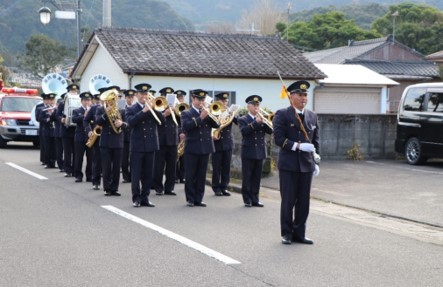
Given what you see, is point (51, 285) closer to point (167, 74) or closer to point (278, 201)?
→ point (278, 201)

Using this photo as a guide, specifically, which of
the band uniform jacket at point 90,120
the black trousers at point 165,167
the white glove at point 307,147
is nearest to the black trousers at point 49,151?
the band uniform jacket at point 90,120

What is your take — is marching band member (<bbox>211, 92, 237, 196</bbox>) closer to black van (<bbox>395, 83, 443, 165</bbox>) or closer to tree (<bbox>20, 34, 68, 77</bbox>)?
black van (<bbox>395, 83, 443, 165</bbox>)

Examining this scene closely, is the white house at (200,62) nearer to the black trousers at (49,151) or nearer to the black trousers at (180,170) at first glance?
the black trousers at (49,151)

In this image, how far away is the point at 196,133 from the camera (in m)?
11.9

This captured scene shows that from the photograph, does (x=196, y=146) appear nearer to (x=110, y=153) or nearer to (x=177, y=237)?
(x=110, y=153)

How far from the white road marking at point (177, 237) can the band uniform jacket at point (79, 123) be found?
4223mm

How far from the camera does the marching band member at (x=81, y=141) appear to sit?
15102 mm

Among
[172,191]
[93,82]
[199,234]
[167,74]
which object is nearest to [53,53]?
[167,74]

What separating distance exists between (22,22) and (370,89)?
39.5 m

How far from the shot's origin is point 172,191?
1340 cm

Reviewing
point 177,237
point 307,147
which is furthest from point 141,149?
point 307,147

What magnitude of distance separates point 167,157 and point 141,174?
207cm

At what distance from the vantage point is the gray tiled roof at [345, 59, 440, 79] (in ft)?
123

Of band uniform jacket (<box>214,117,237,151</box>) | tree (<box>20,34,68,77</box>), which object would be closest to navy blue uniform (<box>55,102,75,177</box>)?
band uniform jacket (<box>214,117,237,151</box>)
